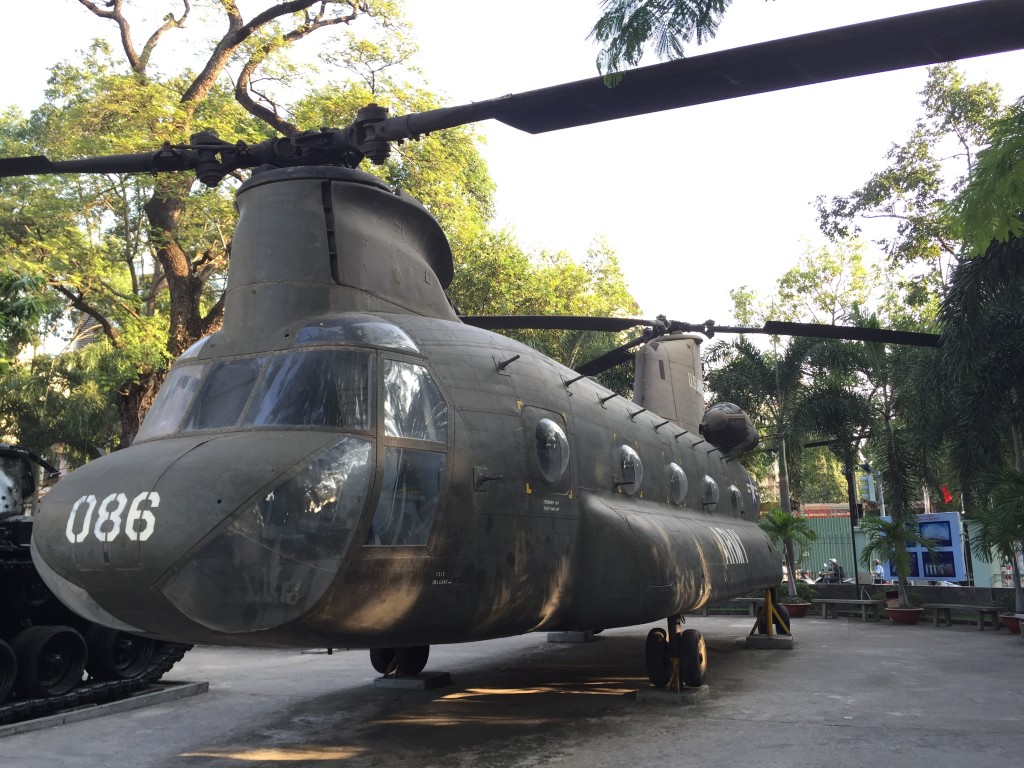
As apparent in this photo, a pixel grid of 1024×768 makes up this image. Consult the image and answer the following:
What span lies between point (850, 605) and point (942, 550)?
2.61m

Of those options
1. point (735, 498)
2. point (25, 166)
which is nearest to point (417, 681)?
point (735, 498)

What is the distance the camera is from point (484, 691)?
9477mm

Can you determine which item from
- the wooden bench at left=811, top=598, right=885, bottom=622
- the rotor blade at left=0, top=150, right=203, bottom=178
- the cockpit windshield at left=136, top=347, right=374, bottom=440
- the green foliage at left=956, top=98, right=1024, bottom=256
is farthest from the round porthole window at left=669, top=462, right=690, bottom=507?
the wooden bench at left=811, top=598, right=885, bottom=622

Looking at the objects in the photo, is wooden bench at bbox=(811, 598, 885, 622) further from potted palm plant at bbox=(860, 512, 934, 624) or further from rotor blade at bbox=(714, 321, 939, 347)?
rotor blade at bbox=(714, 321, 939, 347)

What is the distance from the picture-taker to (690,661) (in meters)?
8.39

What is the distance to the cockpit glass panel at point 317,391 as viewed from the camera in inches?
204

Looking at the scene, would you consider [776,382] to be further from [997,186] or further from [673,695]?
[997,186]

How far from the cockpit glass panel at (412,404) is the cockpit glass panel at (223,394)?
2.87 feet

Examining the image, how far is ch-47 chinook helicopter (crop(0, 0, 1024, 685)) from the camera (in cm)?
450

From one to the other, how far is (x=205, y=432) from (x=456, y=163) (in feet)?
53.4

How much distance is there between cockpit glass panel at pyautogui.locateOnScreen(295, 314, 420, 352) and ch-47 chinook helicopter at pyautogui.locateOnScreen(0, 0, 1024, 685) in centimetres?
2

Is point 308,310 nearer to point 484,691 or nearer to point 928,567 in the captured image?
point 484,691

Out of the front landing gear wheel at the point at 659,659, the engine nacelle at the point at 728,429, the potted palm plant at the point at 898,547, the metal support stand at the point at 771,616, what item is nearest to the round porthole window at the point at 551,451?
the front landing gear wheel at the point at 659,659

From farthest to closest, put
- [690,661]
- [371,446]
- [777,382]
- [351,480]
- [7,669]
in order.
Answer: [777,382]
[7,669]
[690,661]
[371,446]
[351,480]
